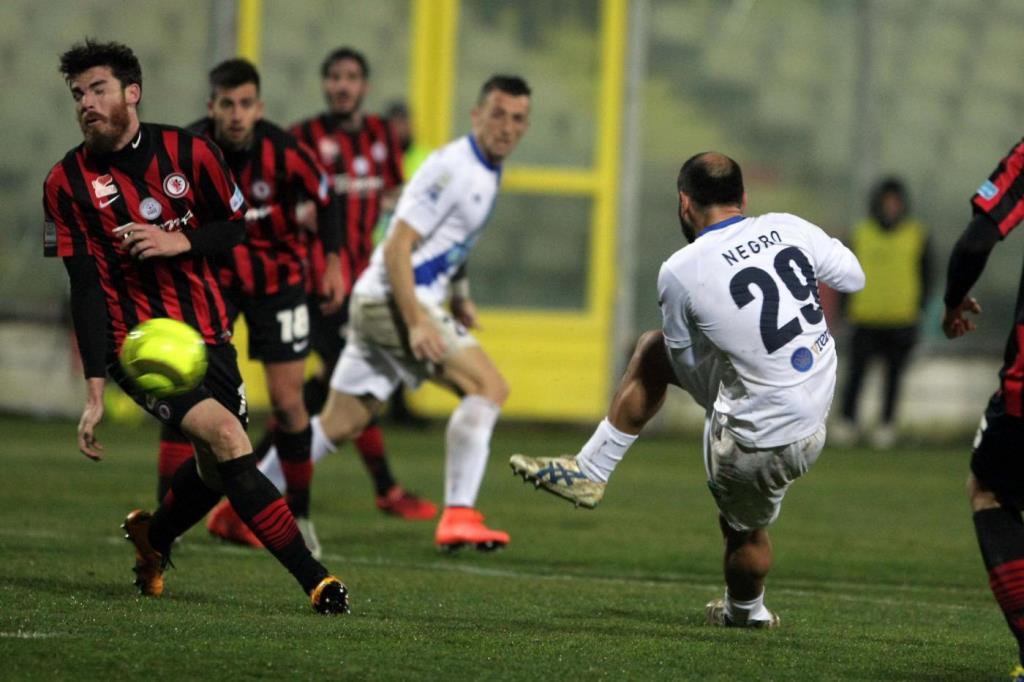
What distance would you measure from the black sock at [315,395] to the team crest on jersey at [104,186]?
3905mm

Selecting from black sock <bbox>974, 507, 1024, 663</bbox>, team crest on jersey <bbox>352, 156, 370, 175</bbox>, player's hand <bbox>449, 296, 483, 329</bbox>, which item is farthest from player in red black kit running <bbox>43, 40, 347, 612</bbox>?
team crest on jersey <bbox>352, 156, 370, 175</bbox>

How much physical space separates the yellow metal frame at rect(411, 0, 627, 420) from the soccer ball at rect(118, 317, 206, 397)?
32.4 ft

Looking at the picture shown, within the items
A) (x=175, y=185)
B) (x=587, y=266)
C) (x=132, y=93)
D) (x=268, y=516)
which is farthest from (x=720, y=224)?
(x=587, y=266)

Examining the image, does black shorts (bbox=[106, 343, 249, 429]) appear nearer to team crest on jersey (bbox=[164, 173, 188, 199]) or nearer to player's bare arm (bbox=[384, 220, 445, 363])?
team crest on jersey (bbox=[164, 173, 188, 199])

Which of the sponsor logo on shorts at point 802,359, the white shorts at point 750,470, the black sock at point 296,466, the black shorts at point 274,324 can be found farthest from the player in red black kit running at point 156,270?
the black sock at point 296,466

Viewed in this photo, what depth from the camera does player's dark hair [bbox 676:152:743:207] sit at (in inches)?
230

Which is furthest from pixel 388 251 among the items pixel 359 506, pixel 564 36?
pixel 564 36

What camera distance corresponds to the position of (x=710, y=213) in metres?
5.87

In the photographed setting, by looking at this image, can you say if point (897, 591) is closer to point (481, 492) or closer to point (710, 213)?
point (710, 213)

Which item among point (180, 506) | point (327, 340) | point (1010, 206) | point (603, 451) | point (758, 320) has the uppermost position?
point (1010, 206)

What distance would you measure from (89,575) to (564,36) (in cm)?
1021

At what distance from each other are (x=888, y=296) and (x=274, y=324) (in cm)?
845

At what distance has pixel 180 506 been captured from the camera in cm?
622

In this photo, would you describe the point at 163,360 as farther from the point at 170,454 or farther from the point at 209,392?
the point at 170,454
